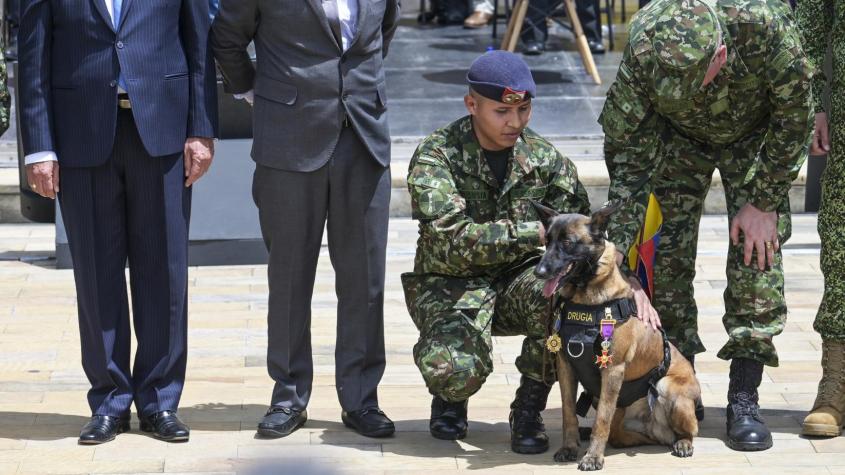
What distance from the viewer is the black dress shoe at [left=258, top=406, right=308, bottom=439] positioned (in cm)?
420

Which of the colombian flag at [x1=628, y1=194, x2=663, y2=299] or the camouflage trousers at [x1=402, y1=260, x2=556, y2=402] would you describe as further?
the colombian flag at [x1=628, y1=194, x2=663, y2=299]

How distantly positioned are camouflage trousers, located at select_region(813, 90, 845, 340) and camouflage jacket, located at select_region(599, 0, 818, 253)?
0.23 m

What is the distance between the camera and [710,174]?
4.28 m

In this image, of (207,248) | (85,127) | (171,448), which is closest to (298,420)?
(171,448)

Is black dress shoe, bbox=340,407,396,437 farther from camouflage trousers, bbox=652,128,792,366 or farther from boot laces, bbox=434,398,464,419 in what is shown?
camouflage trousers, bbox=652,128,792,366

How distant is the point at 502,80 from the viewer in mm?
4059

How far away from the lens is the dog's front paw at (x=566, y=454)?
4.00m

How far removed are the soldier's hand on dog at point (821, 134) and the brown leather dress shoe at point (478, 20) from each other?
719cm

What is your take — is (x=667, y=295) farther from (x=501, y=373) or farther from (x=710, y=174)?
(x=501, y=373)

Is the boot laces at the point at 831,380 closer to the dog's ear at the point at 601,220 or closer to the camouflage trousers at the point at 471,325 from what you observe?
the camouflage trousers at the point at 471,325

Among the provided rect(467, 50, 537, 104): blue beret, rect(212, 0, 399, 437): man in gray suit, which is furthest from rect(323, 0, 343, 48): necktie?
rect(467, 50, 537, 104): blue beret

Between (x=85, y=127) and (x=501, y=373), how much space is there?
5.80 feet

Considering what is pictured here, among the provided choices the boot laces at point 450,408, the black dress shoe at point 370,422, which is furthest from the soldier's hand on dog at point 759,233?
the black dress shoe at point 370,422

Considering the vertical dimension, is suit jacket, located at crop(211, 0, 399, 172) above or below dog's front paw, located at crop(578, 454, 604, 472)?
above
